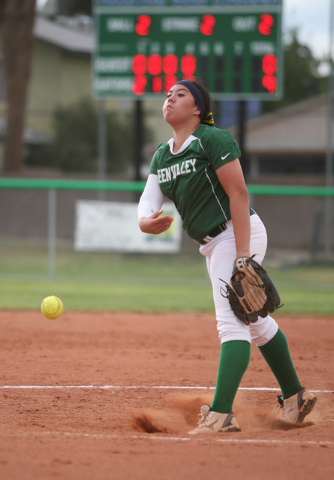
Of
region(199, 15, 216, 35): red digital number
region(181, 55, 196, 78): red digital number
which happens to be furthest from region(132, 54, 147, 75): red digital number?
region(199, 15, 216, 35): red digital number

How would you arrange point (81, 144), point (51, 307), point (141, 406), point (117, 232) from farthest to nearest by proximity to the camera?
point (81, 144) → point (117, 232) → point (51, 307) → point (141, 406)

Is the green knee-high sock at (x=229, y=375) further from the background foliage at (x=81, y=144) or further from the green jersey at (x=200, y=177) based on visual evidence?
the background foliage at (x=81, y=144)

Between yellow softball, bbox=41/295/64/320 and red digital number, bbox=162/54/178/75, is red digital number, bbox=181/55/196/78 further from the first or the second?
yellow softball, bbox=41/295/64/320

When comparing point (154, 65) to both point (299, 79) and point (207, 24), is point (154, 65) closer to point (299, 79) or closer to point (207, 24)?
point (207, 24)

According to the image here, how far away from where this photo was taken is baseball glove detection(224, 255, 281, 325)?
3.32 meters

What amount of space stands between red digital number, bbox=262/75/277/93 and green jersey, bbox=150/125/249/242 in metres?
9.15

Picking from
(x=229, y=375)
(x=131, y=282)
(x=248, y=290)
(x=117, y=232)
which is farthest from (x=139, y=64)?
(x=229, y=375)

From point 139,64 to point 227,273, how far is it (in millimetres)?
9701

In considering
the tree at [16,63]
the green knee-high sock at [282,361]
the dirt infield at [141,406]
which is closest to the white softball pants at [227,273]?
the green knee-high sock at [282,361]

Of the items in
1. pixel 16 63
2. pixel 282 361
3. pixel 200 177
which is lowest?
pixel 282 361

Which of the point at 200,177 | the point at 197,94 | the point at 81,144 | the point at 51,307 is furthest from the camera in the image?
the point at 81,144

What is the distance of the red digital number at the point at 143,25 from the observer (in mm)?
12320

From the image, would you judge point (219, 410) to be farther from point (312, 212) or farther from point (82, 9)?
point (82, 9)

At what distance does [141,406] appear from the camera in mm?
4051
